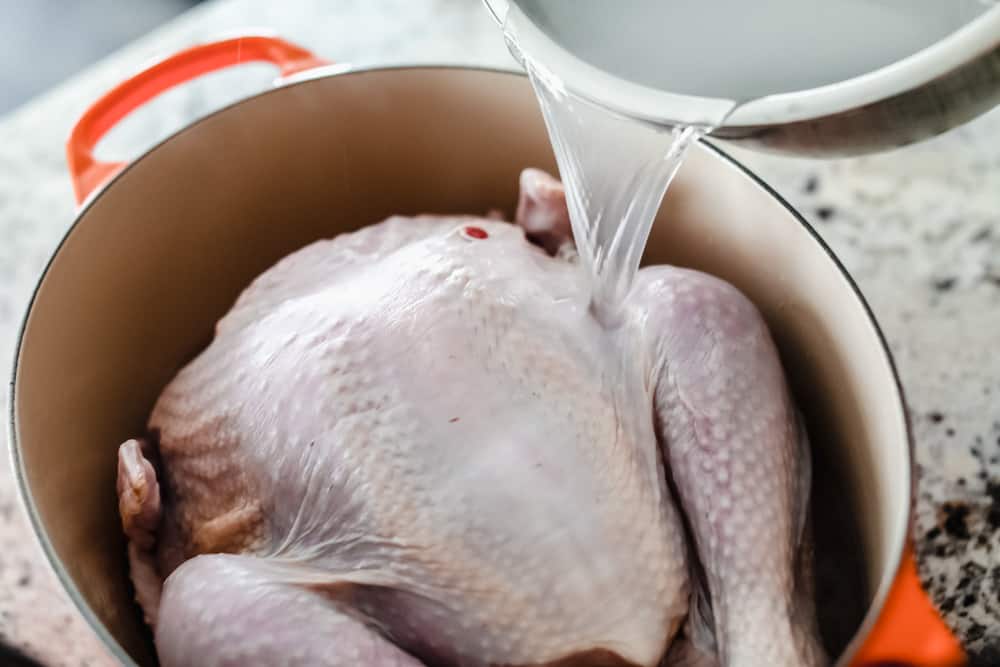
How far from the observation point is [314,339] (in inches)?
24.9

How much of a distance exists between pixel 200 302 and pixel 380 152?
201 millimetres

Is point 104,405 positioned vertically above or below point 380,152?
below

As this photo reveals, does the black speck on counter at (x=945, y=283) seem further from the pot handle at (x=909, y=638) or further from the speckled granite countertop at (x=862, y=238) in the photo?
the pot handle at (x=909, y=638)

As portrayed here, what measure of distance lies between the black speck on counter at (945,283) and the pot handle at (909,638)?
453 mm

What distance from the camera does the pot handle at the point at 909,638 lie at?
0.45 metres

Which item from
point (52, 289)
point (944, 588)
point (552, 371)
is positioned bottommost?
point (944, 588)

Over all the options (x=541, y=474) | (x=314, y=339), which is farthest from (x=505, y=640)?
(x=314, y=339)

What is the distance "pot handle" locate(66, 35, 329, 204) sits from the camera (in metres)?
0.74

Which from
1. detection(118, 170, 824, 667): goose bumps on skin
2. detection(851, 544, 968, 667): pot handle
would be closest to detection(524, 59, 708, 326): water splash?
detection(118, 170, 824, 667): goose bumps on skin

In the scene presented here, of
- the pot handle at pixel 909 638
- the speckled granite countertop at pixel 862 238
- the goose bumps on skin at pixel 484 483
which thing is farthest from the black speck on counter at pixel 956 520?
the pot handle at pixel 909 638

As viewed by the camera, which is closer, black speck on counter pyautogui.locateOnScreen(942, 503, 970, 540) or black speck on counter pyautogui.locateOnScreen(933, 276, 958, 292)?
black speck on counter pyautogui.locateOnScreen(942, 503, 970, 540)

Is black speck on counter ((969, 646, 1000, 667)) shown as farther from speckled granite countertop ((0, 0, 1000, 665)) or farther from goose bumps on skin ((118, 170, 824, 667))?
goose bumps on skin ((118, 170, 824, 667))

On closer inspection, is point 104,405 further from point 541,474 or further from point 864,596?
point 864,596

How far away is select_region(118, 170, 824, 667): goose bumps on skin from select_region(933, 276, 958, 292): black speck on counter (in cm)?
27
